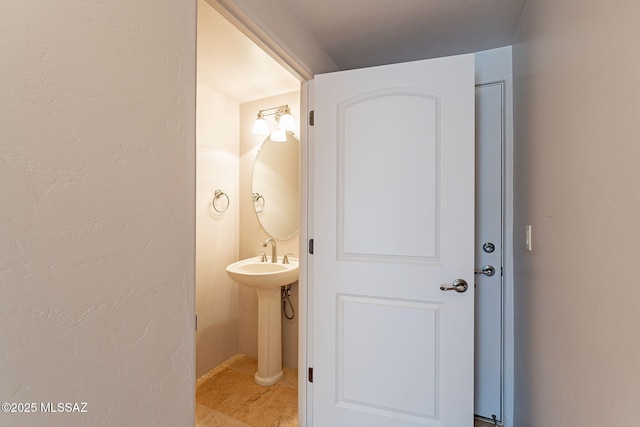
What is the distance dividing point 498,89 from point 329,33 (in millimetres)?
1022

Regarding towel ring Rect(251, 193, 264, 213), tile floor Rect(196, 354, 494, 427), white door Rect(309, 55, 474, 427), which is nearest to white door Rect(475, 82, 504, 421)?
tile floor Rect(196, 354, 494, 427)

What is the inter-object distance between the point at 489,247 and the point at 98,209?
1.87 metres

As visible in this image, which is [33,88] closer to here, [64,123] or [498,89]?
[64,123]

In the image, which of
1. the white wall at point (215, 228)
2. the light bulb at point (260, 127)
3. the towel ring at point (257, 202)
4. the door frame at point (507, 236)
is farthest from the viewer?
the towel ring at point (257, 202)

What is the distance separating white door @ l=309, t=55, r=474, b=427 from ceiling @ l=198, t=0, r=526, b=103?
0.23 m

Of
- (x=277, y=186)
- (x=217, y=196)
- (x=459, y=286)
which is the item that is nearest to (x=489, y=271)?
(x=459, y=286)

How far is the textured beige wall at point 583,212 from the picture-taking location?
615 millimetres

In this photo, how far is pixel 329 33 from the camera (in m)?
1.67

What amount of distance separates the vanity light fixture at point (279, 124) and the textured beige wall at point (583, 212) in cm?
155

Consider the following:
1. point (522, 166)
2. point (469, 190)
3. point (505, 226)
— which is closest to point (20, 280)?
point (469, 190)

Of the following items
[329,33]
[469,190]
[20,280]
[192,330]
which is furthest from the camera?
[329,33]

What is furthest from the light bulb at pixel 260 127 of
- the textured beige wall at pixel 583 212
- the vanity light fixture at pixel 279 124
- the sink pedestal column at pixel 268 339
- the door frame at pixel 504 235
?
the textured beige wall at pixel 583 212

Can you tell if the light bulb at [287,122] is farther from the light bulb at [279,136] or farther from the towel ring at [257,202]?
the towel ring at [257,202]

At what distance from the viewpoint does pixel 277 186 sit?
2555 millimetres
